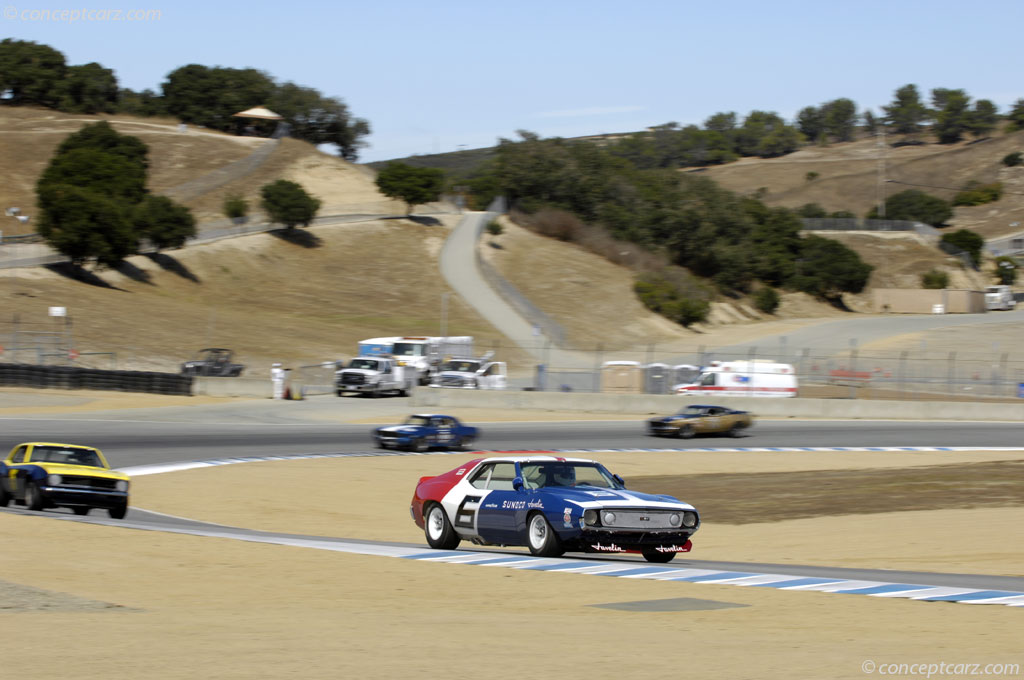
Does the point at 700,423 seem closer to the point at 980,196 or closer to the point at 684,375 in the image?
the point at 684,375

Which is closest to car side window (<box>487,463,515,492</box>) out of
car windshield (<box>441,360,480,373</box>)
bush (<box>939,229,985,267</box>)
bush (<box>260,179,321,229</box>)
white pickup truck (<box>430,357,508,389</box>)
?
white pickup truck (<box>430,357,508,389</box>)

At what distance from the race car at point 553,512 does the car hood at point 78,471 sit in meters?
6.60

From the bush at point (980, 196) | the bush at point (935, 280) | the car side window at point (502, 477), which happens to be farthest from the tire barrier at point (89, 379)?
the bush at point (980, 196)

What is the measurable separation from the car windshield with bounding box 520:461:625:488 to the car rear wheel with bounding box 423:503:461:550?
4.69ft

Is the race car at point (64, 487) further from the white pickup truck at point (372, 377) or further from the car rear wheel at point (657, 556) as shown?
the white pickup truck at point (372, 377)

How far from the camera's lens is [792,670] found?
7355 millimetres

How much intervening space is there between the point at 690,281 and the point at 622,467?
70.1m

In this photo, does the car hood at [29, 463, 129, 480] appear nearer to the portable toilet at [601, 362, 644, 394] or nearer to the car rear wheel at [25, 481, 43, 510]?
the car rear wheel at [25, 481, 43, 510]

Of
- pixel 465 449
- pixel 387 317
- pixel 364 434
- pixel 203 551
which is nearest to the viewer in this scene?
pixel 203 551

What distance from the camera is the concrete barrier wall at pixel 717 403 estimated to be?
143 feet

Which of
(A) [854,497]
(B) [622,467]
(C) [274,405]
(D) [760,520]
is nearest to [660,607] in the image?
(D) [760,520]

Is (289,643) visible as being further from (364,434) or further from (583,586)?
(364,434)

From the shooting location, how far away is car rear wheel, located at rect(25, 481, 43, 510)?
1833 cm

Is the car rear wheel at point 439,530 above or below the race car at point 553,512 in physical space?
below
